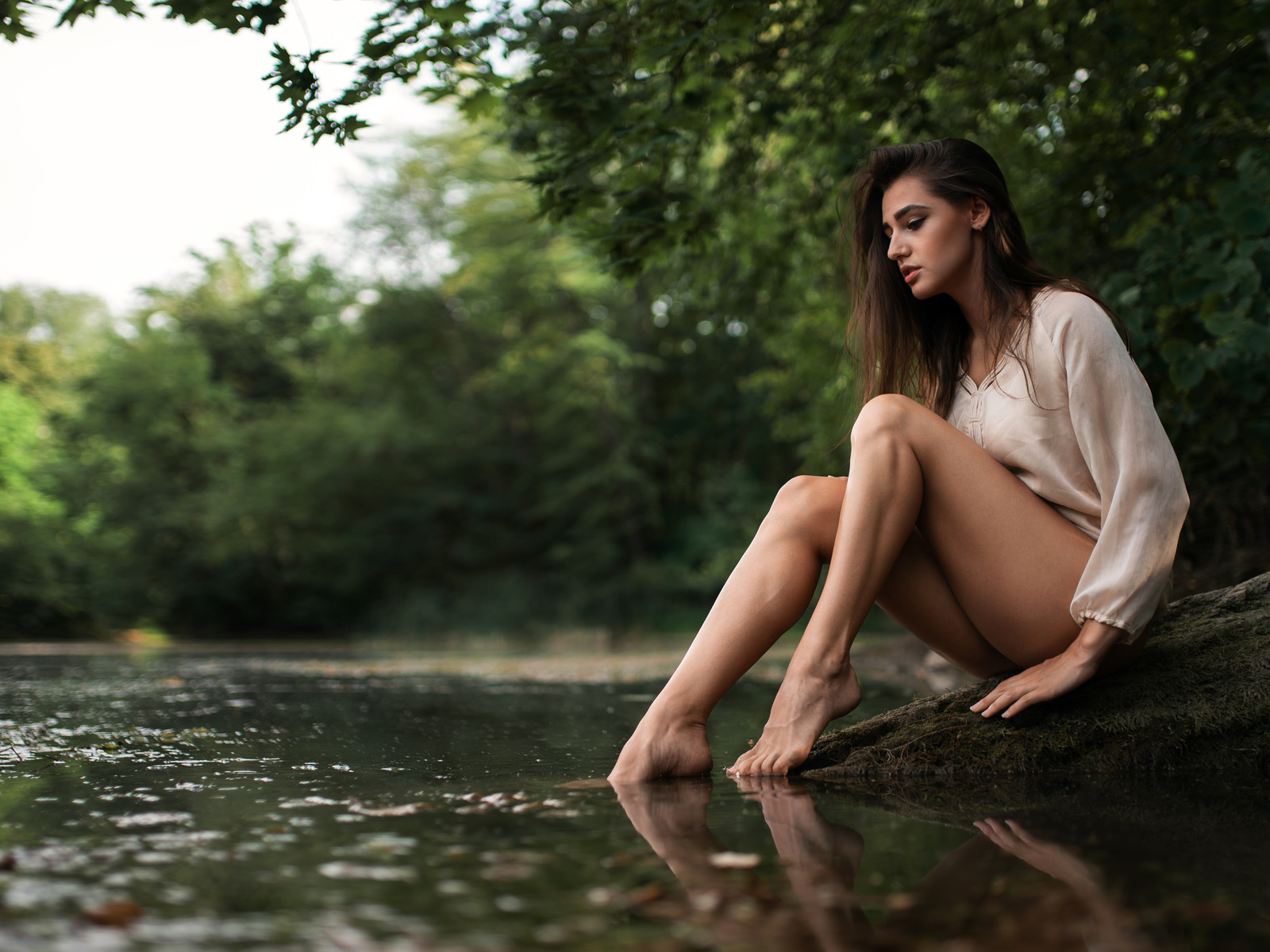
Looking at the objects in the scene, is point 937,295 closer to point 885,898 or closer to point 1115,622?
point 1115,622

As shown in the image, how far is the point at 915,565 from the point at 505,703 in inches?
78.9

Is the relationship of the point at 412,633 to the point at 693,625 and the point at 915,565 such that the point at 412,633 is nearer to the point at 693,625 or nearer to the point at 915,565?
the point at 693,625

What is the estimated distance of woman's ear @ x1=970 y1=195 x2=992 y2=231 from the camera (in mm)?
2045

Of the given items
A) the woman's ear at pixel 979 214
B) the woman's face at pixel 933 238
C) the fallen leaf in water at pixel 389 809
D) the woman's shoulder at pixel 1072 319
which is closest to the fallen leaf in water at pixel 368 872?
the fallen leaf in water at pixel 389 809

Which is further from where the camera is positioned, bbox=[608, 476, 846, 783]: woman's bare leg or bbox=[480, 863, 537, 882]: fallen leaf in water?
bbox=[608, 476, 846, 783]: woman's bare leg

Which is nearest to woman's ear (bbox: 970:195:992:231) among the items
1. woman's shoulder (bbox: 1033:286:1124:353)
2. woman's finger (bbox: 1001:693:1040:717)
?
woman's shoulder (bbox: 1033:286:1124:353)

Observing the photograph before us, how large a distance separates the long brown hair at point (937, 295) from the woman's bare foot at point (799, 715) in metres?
0.73

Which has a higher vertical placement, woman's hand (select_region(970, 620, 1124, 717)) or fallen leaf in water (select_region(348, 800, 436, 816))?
woman's hand (select_region(970, 620, 1124, 717))

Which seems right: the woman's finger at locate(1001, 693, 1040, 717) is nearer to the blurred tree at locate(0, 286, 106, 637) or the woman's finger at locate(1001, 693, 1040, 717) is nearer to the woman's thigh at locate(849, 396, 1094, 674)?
the woman's thigh at locate(849, 396, 1094, 674)

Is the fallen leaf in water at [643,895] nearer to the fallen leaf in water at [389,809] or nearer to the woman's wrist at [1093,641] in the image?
the fallen leaf in water at [389,809]

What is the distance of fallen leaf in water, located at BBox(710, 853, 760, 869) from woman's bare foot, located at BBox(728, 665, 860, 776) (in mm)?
610

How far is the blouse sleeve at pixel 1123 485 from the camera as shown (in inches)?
65.2

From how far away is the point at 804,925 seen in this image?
877mm

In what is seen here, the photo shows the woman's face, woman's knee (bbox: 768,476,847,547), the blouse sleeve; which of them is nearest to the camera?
the blouse sleeve
